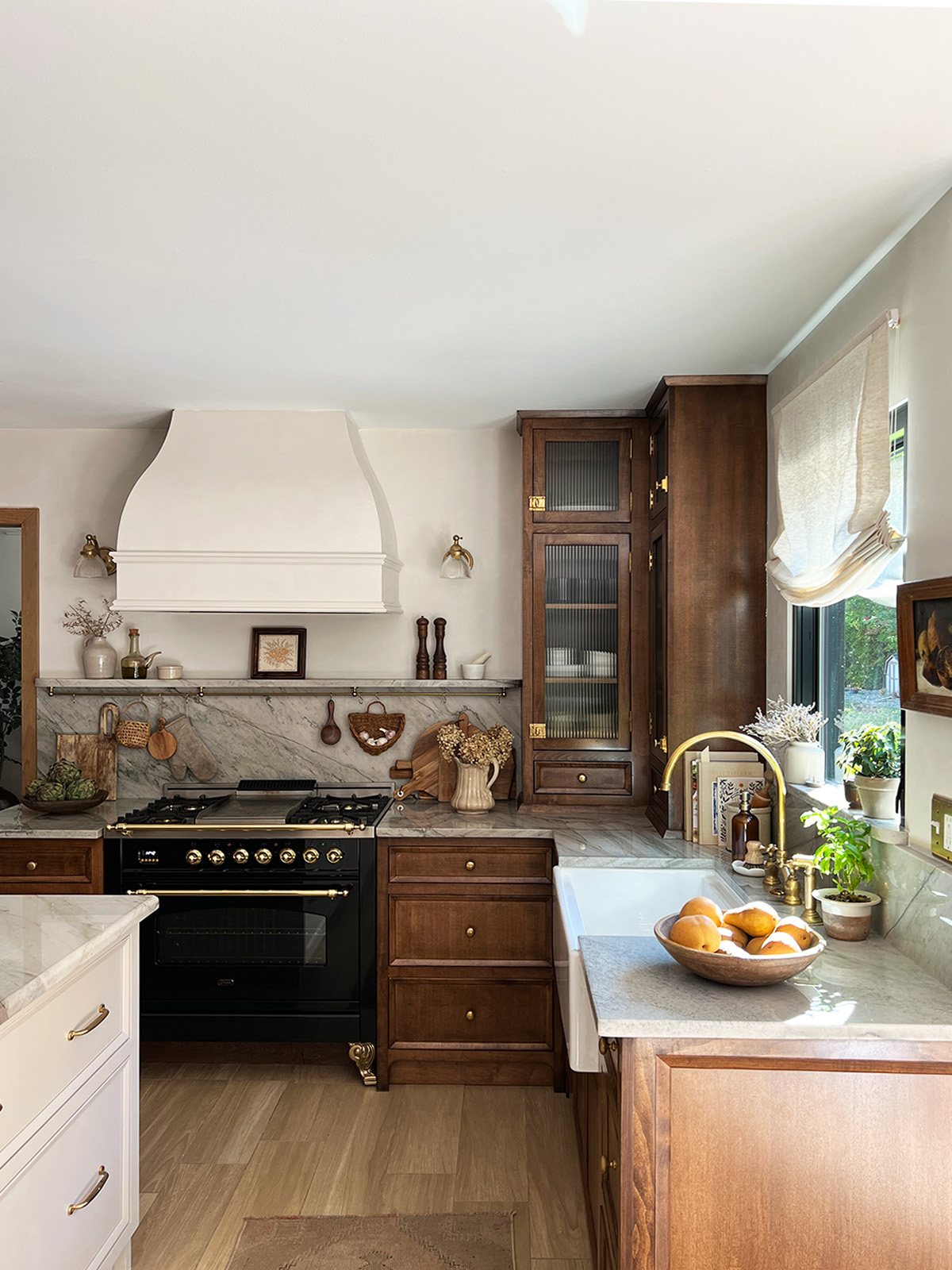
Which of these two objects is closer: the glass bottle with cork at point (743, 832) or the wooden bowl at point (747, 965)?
the wooden bowl at point (747, 965)

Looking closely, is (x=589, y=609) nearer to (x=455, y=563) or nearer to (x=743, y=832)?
(x=455, y=563)

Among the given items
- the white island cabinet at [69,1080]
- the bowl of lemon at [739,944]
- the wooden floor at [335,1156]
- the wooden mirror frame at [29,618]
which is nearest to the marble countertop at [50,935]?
the white island cabinet at [69,1080]

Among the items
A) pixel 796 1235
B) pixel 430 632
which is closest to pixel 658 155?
pixel 796 1235

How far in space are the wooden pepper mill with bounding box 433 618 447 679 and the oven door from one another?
0.99 metres

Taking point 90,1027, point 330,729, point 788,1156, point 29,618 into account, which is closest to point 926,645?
point 788,1156

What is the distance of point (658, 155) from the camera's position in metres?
1.79

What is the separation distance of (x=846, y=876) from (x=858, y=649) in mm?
692

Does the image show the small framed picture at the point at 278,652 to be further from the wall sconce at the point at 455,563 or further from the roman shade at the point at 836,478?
the roman shade at the point at 836,478

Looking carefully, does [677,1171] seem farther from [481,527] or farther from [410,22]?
[481,527]

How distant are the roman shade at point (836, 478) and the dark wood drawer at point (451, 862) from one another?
1.33m

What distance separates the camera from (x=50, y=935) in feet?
6.68

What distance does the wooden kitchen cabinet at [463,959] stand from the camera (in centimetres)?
340

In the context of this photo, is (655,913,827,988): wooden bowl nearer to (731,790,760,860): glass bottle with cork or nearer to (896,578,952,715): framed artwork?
(896,578,952,715): framed artwork

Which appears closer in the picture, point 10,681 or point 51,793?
point 51,793
